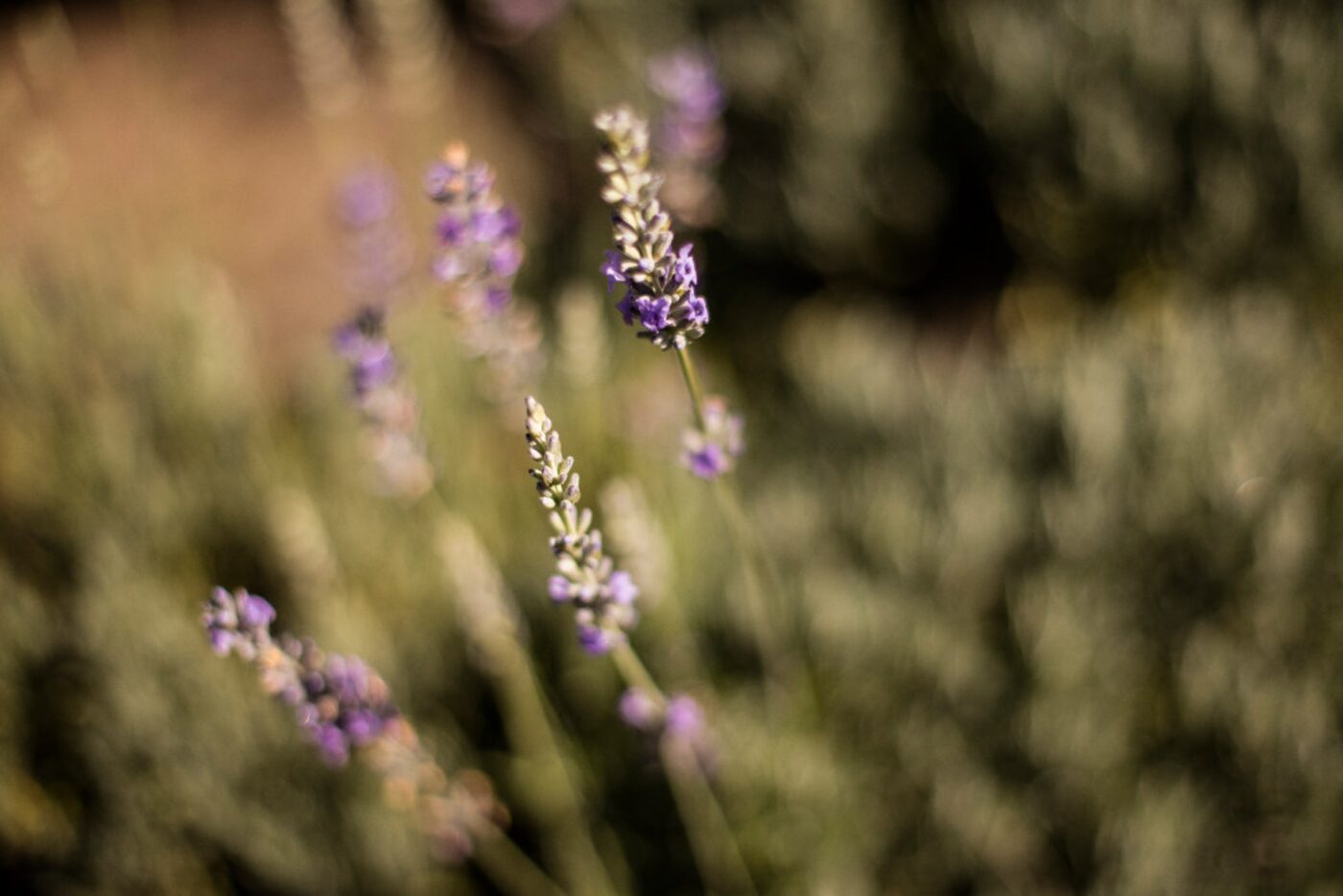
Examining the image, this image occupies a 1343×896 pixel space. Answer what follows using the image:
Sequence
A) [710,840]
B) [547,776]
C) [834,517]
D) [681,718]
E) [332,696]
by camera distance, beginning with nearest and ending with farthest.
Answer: [332,696] < [681,718] < [710,840] < [547,776] < [834,517]

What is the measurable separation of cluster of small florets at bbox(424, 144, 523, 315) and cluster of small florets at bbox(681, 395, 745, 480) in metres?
0.27

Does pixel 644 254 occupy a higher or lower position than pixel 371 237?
lower

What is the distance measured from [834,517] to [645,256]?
5.14 feet

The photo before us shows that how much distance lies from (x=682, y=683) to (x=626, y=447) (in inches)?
23.3

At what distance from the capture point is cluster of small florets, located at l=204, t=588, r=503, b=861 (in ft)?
3.50

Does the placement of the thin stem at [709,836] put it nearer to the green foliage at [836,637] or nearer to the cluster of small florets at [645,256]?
the green foliage at [836,637]

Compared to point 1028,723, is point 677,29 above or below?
above

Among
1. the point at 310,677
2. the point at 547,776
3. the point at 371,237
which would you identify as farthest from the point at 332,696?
the point at 371,237

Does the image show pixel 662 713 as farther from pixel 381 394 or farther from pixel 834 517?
pixel 834 517

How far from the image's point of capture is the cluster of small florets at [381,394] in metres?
1.20

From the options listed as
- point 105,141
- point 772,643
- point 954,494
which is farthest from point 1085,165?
point 105,141

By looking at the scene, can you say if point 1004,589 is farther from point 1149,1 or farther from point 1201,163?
point 1149,1

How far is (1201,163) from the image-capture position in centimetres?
278

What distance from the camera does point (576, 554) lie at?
3.19 feet
